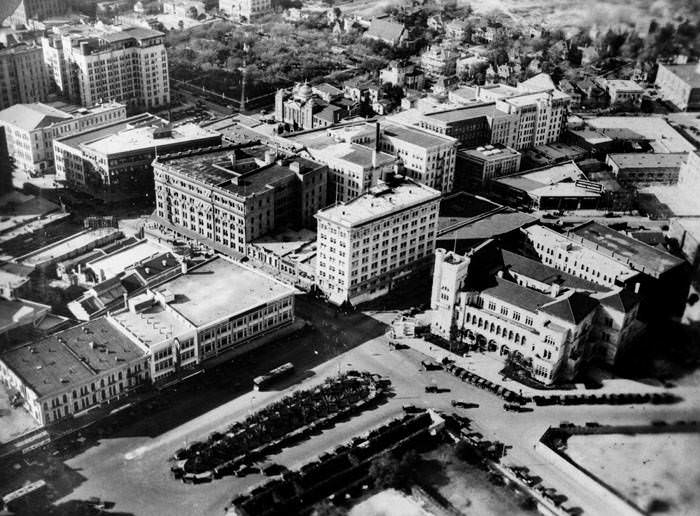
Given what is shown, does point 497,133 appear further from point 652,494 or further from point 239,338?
point 652,494

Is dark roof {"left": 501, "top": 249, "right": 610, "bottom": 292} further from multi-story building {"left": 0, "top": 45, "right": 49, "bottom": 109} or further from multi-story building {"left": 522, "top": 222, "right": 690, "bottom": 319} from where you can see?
multi-story building {"left": 0, "top": 45, "right": 49, "bottom": 109}

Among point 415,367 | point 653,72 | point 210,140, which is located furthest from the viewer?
point 653,72

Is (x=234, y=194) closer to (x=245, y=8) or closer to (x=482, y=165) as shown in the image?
(x=482, y=165)

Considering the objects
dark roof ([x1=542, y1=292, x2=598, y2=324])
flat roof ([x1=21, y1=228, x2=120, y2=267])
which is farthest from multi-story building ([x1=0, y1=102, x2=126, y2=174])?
dark roof ([x1=542, y1=292, x2=598, y2=324])

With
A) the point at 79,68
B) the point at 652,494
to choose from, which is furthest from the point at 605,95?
the point at 652,494

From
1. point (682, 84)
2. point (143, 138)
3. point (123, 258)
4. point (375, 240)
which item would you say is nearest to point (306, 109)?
point (143, 138)

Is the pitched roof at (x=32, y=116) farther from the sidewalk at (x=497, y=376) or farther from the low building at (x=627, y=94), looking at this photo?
the low building at (x=627, y=94)

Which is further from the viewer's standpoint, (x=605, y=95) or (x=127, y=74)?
(x=605, y=95)
